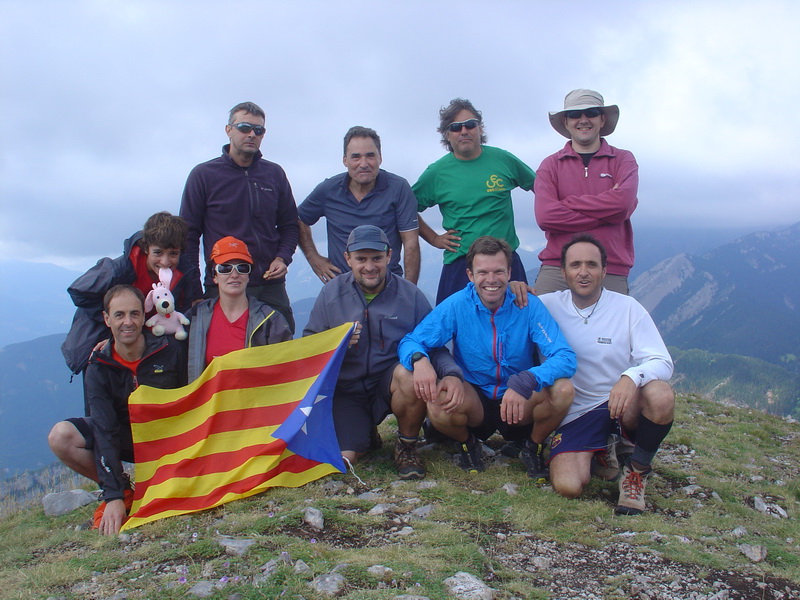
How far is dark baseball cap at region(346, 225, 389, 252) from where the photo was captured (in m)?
8.14

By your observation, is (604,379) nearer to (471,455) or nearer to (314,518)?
(471,455)

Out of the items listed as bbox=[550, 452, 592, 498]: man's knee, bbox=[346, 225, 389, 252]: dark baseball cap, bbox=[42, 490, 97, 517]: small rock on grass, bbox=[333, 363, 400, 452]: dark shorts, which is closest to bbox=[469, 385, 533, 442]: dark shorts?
bbox=[550, 452, 592, 498]: man's knee

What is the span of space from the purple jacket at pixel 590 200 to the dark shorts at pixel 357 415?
3.35m

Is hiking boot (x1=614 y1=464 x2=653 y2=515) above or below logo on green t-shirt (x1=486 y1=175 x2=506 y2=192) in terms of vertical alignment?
below

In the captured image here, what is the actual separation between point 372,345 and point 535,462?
108 inches

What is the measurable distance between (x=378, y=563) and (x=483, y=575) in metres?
0.92

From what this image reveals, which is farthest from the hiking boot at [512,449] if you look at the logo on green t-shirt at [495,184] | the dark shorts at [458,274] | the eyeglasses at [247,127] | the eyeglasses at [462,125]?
the eyeglasses at [247,127]

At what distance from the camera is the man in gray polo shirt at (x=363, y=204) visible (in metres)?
9.70

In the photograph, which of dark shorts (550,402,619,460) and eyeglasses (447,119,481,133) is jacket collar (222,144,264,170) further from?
dark shorts (550,402,619,460)

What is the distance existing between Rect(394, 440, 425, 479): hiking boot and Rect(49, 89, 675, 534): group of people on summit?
0.02 metres

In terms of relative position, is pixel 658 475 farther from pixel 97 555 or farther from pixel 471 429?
pixel 97 555

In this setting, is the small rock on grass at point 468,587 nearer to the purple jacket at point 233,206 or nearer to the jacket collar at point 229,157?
the purple jacket at point 233,206

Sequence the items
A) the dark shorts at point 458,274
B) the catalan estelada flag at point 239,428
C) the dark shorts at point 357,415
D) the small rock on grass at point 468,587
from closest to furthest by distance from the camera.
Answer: the small rock on grass at point 468,587, the catalan estelada flag at point 239,428, the dark shorts at point 357,415, the dark shorts at point 458,274

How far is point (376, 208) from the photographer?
9883 mm
